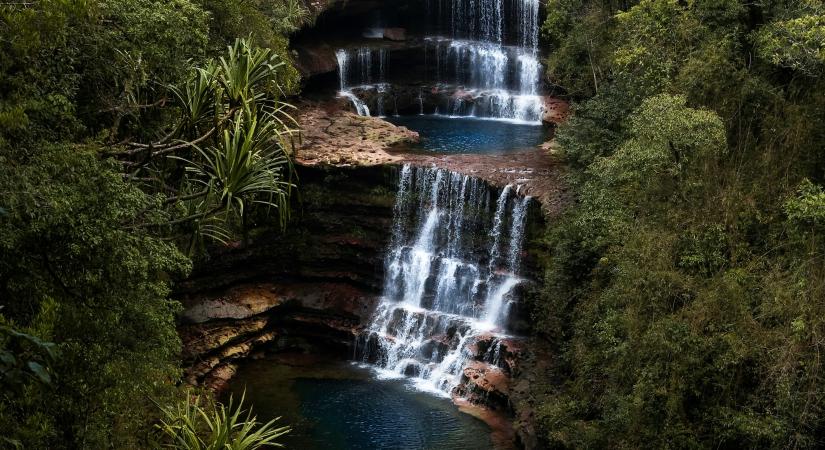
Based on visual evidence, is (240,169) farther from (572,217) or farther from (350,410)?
(572,217)

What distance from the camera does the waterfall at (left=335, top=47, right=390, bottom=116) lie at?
27.5 metres

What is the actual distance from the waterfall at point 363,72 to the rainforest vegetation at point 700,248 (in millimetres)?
11460

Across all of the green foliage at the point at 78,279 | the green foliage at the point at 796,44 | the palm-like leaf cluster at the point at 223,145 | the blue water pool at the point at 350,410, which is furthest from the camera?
the blue water pool at the point at 350,410

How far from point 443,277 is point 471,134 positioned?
283 inches

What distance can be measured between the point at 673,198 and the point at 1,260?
424 inches

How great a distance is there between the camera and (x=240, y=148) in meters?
9.76

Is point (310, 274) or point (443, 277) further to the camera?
point (310, 274)

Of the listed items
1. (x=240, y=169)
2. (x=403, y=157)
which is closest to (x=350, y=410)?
(x=403, y=157)

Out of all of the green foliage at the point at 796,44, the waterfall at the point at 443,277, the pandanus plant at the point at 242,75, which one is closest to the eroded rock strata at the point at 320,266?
the waterfall at the point at 443,277

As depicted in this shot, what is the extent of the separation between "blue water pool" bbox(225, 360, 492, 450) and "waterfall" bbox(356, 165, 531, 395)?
2.60 feet

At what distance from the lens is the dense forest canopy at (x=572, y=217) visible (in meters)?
7.59

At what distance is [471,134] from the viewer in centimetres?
2484

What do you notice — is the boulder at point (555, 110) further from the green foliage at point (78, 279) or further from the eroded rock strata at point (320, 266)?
the green foliage at point (78, 279)

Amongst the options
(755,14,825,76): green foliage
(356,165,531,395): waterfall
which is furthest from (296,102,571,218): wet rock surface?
(755,14,825,76): green foliage
